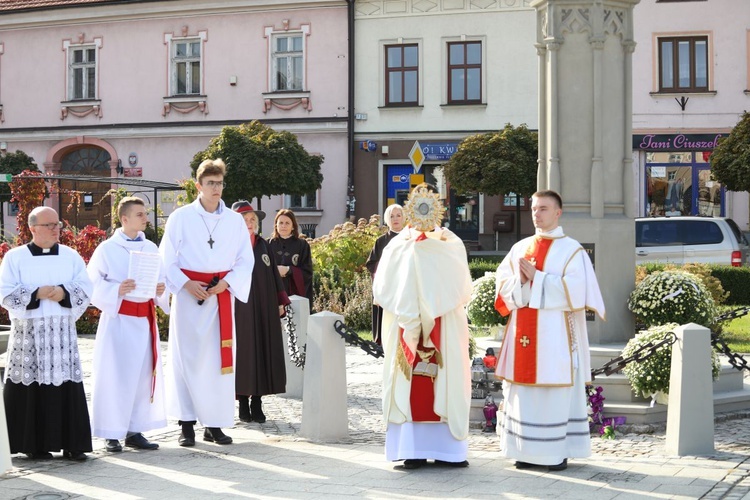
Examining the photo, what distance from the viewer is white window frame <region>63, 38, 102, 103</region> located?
3484cm

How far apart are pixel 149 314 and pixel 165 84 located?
26132mm

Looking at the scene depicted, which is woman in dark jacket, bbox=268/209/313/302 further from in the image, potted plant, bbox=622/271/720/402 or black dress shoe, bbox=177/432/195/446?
potted plant, bbox=622/271/720/402

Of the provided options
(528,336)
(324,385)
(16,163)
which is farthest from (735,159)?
(16,163)

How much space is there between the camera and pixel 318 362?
359 inches

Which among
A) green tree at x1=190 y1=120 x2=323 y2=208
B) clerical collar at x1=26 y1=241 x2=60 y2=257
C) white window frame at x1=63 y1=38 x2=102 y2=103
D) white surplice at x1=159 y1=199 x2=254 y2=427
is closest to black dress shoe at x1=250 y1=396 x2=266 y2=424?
white surplice at x1=159 y1=199 x2=254 y2=427

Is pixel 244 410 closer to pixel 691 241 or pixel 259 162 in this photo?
pixel 691 241

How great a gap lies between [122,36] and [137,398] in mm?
27553

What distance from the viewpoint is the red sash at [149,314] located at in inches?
347

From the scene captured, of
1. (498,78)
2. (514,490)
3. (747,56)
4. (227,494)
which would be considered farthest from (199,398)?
(747,56)

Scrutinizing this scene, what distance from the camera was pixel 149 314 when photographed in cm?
894

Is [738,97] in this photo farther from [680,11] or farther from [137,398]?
[137,398]

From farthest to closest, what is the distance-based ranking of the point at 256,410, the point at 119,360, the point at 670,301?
1. the point at 670,301
2. the point at 256,410
3. the point at 119,360

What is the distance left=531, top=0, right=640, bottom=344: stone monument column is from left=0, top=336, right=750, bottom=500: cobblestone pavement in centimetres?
193

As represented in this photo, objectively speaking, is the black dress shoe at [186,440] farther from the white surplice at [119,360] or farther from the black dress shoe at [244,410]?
the black dress shoe at [244,410]
